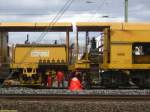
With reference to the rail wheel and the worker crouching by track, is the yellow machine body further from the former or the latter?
the worker crouching by track

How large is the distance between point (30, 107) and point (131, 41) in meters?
11.8

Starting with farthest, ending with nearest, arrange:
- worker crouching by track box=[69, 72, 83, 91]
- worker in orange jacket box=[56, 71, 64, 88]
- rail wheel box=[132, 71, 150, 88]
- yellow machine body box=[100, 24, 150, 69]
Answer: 1. worker in orange jacket box=[56, 71, 64, 88]
2. yellow machine body box=[100, 24, 150, 69]
3. rail wheel box=[132, 71, 150, 88]
4. worker crouching by track box=[69, 72, 83, 91]

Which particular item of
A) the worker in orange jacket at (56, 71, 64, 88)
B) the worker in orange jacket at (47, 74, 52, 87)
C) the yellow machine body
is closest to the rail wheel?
the yellow machine body

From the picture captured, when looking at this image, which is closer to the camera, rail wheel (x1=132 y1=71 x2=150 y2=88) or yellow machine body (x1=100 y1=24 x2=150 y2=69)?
rail wheel (x1=132 y1=71 x2=150 y2=88)

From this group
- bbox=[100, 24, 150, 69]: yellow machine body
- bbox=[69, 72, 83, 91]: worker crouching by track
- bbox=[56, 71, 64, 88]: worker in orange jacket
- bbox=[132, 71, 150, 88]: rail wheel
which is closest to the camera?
bbox=[69, 72, 83, 91]: worker crouching by track

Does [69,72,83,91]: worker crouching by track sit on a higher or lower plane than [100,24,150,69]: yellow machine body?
lower

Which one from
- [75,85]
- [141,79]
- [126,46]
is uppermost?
[126,46]

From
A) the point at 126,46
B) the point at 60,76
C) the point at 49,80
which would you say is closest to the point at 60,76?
the point at 60,76

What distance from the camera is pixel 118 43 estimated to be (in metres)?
22.5

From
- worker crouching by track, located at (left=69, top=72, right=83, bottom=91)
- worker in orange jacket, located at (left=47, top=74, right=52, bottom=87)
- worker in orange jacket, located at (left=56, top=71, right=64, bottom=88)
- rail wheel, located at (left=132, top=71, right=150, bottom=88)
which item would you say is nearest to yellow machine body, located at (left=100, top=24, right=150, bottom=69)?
rail wheel, located at (left=132, top=71, right=150, bottom=88)

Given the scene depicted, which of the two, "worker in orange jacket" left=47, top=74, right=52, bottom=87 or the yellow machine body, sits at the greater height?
the yellow machine body

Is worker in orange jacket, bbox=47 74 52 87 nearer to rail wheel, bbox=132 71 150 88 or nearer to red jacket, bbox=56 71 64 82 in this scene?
red jacket, bbox=56 71 64 82

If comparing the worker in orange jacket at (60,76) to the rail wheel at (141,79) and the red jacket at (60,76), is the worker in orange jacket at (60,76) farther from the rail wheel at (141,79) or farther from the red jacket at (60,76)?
the rail wheel at (141,79)

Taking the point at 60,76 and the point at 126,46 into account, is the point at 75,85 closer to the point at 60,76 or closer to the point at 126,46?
the point at 60,76
